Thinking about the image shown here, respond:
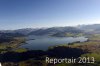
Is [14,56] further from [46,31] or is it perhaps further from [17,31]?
[46,31]

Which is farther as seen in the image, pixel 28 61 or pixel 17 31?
pixel 17 31

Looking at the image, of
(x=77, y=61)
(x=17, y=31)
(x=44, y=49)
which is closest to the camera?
(x=77, y=61)

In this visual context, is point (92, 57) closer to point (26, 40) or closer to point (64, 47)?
point (64, 47)

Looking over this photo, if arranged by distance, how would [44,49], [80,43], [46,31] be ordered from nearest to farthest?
[44,49] < [80,43] < [46,31]

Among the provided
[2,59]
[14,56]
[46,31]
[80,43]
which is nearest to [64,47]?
[80,43]

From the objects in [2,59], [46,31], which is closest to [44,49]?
[2,59]

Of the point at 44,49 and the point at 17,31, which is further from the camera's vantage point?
the point at 17,31

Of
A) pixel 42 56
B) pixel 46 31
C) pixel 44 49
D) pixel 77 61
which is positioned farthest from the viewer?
pixel 46 31

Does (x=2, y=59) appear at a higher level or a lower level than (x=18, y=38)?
lower

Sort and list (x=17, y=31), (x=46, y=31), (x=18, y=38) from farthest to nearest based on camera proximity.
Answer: (x=46, y=31)
(x=17, y=31)
(x=18, y=38)
